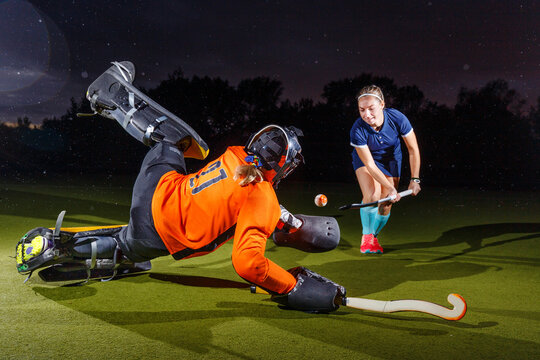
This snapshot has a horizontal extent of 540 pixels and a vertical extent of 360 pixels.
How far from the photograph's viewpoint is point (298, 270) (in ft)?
10.6

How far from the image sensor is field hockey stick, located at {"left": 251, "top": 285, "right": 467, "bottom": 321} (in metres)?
2.82

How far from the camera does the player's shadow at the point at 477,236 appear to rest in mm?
5752

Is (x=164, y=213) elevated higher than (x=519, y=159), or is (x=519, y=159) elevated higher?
(x=519, y=159)

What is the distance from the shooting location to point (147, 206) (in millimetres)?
3139

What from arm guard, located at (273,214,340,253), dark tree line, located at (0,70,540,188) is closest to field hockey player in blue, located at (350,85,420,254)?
arm guard, located at (273,214,340,253)

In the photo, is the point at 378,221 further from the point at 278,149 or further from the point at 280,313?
the point at 278,149

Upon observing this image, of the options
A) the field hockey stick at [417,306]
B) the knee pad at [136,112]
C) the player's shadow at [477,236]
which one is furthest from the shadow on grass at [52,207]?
the field hockey stick at [417,306]

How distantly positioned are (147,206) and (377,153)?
329cm

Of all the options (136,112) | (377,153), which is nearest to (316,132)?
(377,153)

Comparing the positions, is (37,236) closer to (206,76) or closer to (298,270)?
(298,270)

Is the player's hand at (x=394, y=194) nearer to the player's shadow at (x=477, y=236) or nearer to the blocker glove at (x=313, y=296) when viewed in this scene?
the player's shadow at (x=477, y=236)


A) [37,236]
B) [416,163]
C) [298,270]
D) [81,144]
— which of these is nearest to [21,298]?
[37,236]

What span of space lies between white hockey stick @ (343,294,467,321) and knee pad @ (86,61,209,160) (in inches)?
66.0

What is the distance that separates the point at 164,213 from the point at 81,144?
31.3 meters
